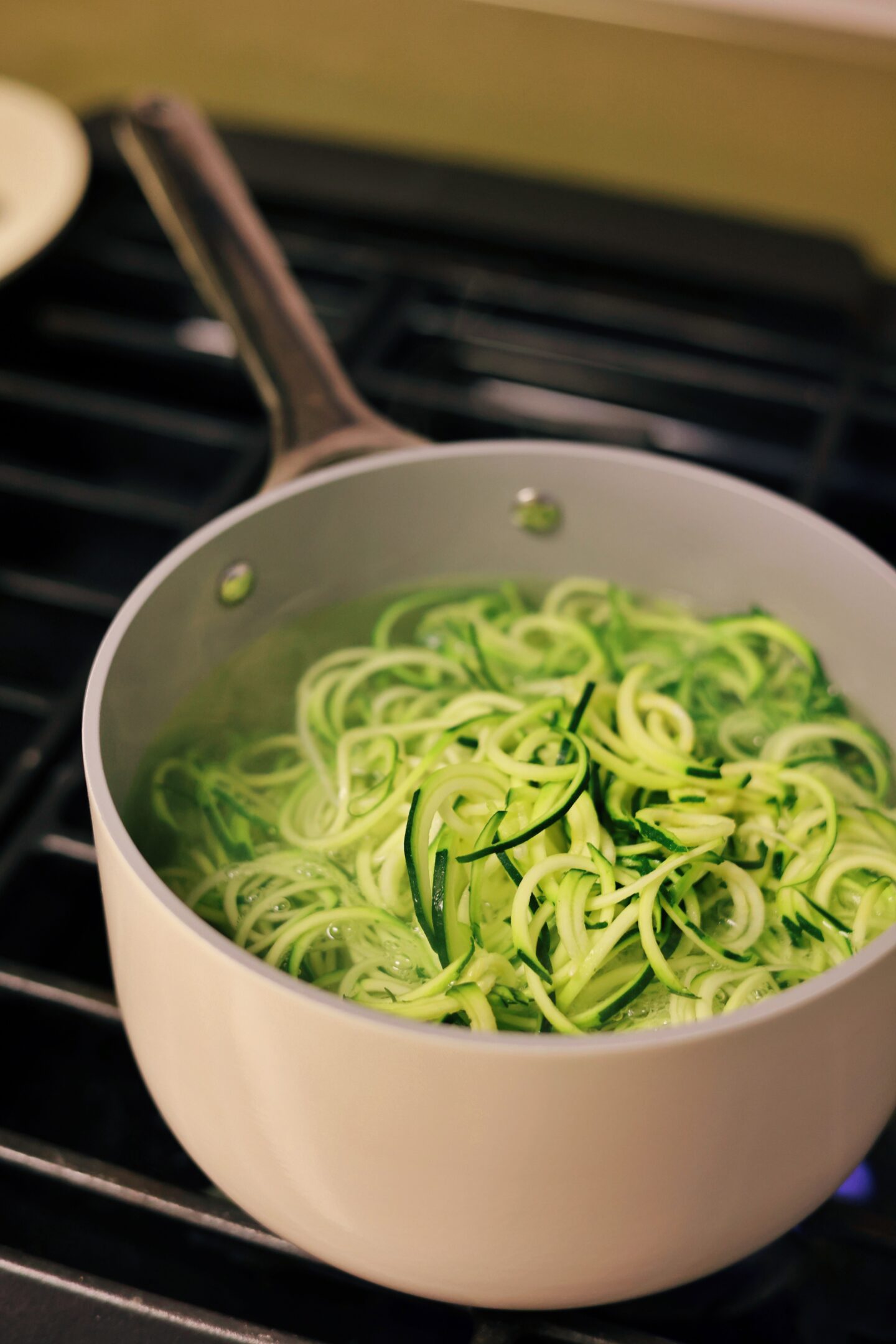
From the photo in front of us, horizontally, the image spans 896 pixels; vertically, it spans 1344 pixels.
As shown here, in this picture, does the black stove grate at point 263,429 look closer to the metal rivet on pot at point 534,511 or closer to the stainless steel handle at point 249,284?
the stainless steel handle at point 249,284

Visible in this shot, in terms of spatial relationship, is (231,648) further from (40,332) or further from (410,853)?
(40,332)

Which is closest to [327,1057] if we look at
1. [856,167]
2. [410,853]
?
[410,853]

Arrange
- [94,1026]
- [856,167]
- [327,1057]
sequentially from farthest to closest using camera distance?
[856,167] → [94,1026] → [327,1057]

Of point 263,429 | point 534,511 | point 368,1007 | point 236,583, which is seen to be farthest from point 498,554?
point 368,1007

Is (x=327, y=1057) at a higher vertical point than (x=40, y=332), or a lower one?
higher

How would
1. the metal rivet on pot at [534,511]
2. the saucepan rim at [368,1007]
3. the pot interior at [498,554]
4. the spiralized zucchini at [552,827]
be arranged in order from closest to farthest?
1. the saucepan rim at [368,1007]
2. the spiralized zucchini at [552,827]
3. the pot interior at [498,554]
4. the metal rivet on pot at [534,511]

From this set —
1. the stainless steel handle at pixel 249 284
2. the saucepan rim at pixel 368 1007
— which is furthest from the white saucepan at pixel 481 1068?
the stainless steel handle at pixel 249 284

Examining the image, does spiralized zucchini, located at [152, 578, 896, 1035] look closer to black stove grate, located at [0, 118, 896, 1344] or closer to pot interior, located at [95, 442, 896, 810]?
pot interior, located at [95, 442, 896, 810]
